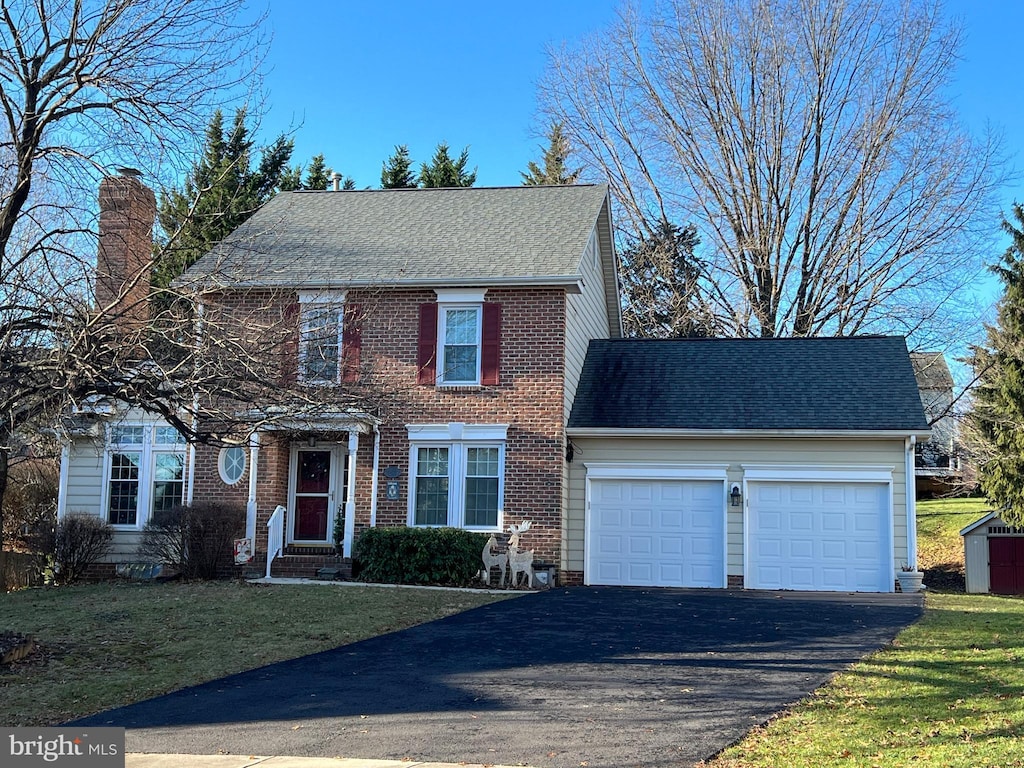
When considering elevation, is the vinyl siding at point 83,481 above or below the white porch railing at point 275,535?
above

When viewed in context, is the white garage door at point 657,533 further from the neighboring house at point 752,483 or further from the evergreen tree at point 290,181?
the evergreen tree at point 290,181

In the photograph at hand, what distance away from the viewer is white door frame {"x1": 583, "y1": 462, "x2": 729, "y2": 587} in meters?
18.2

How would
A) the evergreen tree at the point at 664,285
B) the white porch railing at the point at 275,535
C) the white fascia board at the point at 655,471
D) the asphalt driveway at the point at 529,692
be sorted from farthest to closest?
1. the evergreen tree at the point at 664,285
2. the white fascia board at the point at 655,471
3. the white porch railing at the point at 275,535
4. the asphalt driveway at the point at 529,692

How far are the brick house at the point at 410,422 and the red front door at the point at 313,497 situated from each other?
27 millimetres

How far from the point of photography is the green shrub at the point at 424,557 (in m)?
17.2

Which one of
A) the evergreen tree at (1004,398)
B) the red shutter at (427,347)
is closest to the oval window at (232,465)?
the red shutter at (427,347)

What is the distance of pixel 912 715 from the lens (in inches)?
296

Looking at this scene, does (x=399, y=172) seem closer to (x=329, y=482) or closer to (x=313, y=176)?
(x=313, y=176)

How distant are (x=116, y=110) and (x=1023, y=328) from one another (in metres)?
23.3

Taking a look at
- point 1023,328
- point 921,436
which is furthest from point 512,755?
point 1023,328

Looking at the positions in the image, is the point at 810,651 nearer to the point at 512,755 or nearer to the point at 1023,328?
the point at 512,755

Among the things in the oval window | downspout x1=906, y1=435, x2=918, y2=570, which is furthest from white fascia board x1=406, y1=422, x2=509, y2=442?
downspout x1=906, y1=435, x2=918, y2=570

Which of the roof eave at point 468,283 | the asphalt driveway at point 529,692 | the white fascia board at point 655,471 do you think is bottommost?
the asphalt driveway at point 529,692

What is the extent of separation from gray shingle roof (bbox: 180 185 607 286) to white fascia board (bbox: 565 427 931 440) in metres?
2.88
